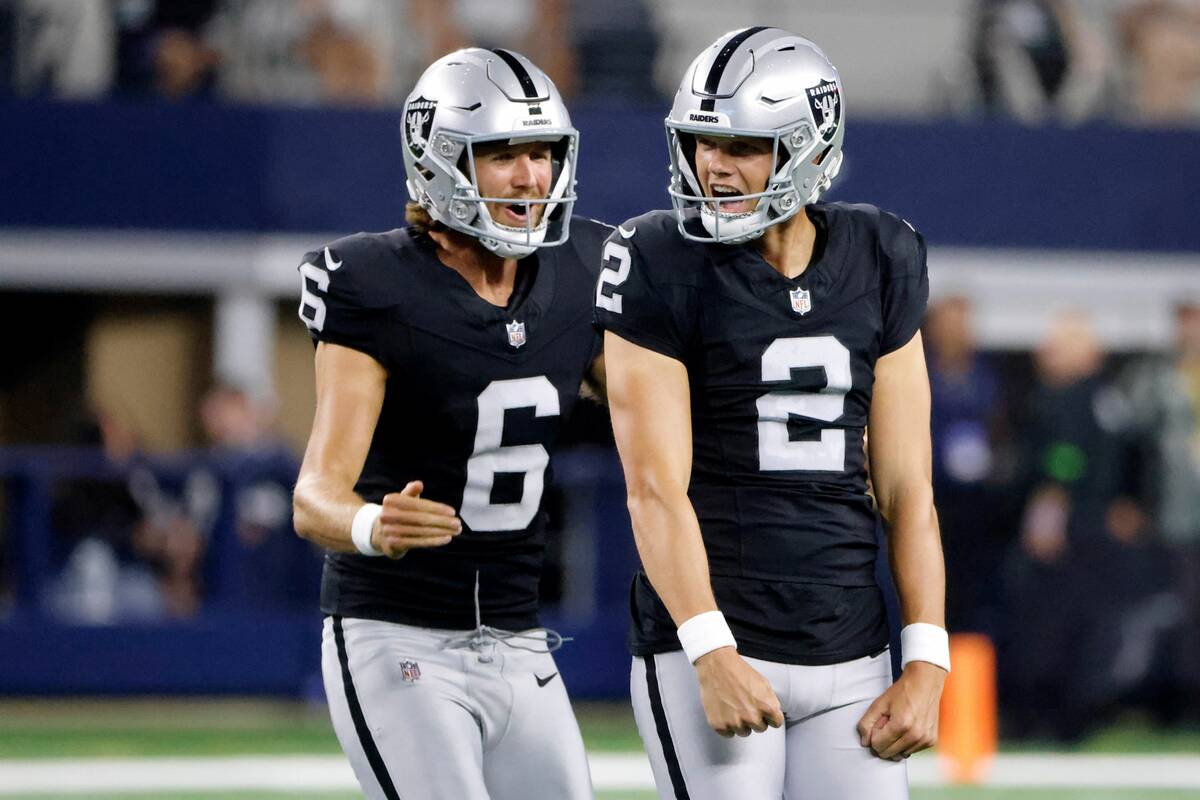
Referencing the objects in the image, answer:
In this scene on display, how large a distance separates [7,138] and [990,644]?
205 inches

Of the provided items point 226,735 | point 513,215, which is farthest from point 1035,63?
point 513,215

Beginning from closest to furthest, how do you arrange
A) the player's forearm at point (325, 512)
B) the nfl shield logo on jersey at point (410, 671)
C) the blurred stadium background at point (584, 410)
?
the player's forearm at point (325, 512) < the nfl shield logo on jersey at point (410, 671) < the blurred stadium background at point (584, 410)

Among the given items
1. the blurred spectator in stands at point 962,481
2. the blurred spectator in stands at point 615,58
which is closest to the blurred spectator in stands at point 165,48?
the blurred spectator in stands at point 615,58

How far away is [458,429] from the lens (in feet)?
11.6

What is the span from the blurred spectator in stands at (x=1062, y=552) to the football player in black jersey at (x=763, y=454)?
5.16 meters

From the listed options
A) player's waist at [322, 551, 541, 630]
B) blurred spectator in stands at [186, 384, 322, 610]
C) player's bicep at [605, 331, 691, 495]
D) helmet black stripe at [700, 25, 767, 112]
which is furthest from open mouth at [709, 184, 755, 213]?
blurred spectator in stands at [186, 384, 322, 610]

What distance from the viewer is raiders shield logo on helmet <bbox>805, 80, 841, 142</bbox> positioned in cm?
320

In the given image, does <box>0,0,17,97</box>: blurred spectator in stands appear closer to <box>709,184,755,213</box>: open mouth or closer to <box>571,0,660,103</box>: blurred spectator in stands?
<box>571,0,660,103</box>: blurred spectator in stands

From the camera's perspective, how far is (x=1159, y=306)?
34.7 feet

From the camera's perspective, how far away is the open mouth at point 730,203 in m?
3.15

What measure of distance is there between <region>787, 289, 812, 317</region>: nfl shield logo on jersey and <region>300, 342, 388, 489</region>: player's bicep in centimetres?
77

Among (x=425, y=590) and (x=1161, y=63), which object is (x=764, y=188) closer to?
(x=425, y=590)

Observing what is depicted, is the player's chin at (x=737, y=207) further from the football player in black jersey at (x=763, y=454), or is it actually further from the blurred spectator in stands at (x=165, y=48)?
the blurred spectator in stands at (x=165, y=48)

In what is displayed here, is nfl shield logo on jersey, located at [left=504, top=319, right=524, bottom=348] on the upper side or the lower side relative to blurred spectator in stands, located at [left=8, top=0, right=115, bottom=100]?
lower
